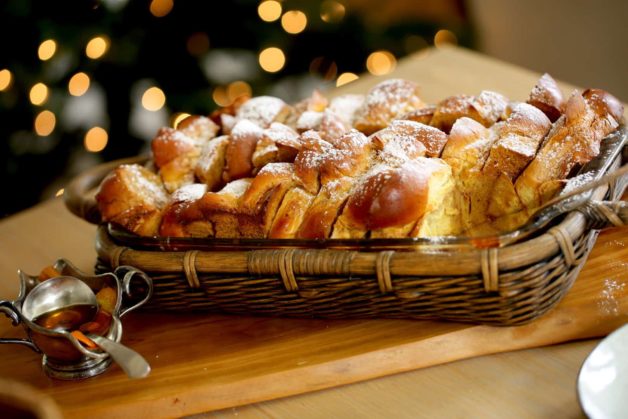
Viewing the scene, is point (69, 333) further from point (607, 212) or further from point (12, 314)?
point (607, 212)

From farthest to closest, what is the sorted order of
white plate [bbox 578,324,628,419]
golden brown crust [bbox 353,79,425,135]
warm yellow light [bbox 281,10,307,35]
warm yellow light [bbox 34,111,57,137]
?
1. warm yellow light [bbox 281,10,307,35]
2. warm yellow light [bbox 34,111,57,137]
3. golden brown crust [bbox 353,79,425,135]
4. white plate [bbox 578,324,628,419]

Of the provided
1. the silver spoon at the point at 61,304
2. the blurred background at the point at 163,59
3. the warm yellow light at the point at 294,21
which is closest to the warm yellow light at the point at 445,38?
the blurred background at the point at 163,59

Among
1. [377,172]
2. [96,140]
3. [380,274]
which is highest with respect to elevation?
[377,172]

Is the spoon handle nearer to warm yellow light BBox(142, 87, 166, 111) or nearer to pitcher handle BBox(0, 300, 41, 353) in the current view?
pitcher handle BBox(0, 300, 41, 353)

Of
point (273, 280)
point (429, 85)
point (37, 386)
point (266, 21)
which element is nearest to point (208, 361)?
point (273, 280)

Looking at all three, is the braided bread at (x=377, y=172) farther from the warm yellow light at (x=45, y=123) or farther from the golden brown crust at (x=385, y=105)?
the warm yellow light at (x=45, y=123)

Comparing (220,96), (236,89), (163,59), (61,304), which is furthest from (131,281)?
(236,89)

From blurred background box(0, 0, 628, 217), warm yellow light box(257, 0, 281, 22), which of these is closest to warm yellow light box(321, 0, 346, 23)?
blurred background box(0, 0, 628, 217)
